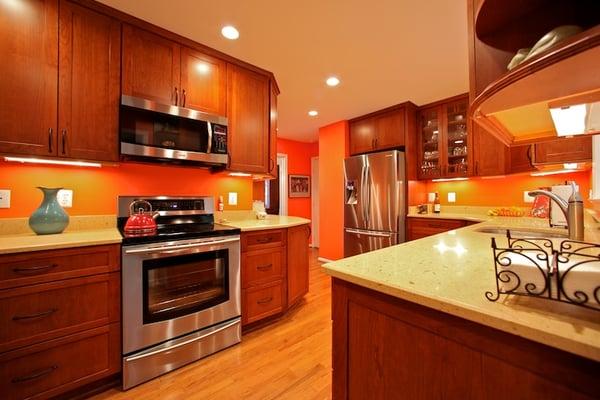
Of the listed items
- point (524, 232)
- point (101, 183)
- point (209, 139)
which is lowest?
point (524, 232)

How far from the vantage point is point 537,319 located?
18.2 inches

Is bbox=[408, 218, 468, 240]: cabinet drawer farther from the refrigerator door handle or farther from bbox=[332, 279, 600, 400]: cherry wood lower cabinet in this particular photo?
bbox=[332, 279, 600, 400]: cherry wood lower cabinet

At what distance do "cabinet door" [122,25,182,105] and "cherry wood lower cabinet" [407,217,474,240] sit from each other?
2.94 metres

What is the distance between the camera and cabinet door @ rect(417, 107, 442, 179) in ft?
10.7

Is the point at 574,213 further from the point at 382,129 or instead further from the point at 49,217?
the point at 49,217

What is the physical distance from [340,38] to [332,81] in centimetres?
71

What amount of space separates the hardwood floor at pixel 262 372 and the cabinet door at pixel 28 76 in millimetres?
1580

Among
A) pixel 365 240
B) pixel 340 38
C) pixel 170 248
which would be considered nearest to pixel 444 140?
pixel 365 240

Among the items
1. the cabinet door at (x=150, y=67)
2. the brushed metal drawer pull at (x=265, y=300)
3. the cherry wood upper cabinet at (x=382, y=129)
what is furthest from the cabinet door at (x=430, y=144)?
the cabinet door at (x=150, y=67)

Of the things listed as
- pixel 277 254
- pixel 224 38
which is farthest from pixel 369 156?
pixel 224 38

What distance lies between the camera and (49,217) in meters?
1.49

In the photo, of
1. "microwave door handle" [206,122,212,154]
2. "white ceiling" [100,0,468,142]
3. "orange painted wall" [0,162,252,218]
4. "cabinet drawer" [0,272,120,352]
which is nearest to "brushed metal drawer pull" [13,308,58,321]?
"cabinet drawer" [0,272,120,352]

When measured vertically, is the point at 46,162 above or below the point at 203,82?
below

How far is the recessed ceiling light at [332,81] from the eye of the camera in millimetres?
2609
